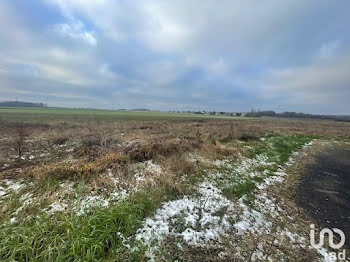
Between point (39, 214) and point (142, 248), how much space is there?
91.0 inches

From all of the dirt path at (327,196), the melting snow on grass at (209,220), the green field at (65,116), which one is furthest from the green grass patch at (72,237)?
the green field at (65,116)

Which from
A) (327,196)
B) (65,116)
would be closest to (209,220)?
(327,196)

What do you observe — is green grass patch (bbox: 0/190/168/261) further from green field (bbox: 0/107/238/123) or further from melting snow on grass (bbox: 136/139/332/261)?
green field (bbox: 0/107/238/123)

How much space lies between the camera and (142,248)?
11.4 ft

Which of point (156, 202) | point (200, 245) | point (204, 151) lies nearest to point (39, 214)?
point (156, 202)

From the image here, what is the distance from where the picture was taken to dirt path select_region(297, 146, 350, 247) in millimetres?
5141

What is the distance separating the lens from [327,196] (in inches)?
259

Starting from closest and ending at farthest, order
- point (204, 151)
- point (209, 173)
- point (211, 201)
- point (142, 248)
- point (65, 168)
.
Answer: point (142, 248) < point (211, 201) < point (65, 168) < point (209, 173) < point (204, 151)

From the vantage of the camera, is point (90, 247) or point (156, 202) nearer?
point (90, 247)

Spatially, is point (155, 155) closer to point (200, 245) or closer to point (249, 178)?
point (249, 178)

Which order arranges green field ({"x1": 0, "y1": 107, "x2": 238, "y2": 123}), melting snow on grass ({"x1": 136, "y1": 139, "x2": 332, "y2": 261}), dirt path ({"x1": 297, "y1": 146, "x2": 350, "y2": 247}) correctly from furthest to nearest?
1. green field ({"x1": 0, "y1": 107, "x2": 238, "y2": 123})
2. dirt path ({"x1": 297, "y1": 146, "x2": 350, "y2": 247})
3. melting snow on grass ({"x1": 136, "y1": 139, "x2": 332, "y2": 261})

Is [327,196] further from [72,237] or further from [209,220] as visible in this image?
[72,237]

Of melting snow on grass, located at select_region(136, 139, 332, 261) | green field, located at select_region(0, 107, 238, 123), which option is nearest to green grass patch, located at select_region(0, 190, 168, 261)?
melting snow on grass, located at select_region(136, 139, 332, 261)

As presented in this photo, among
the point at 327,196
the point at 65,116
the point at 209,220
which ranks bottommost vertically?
the point at 65,116
